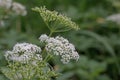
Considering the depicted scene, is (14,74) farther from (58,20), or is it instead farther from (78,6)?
(78,6)

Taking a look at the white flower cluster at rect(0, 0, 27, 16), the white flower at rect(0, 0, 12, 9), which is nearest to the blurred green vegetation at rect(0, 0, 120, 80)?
the white flower cluster at rect(0, 0, 27, 16)

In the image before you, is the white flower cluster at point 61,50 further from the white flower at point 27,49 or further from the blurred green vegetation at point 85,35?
the blurred green vegetation at point 85,35

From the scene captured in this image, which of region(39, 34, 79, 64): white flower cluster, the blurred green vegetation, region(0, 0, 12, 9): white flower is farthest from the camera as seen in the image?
the blurred green vegetation

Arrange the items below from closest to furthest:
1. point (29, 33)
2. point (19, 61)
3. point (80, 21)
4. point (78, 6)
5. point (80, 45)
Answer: point (19, 61) → point (80, 45) → point (29, 33) → point (80, 21) → point (78, 6)

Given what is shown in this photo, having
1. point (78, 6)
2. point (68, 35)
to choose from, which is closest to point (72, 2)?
point (78, 6)

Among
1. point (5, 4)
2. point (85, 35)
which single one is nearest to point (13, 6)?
point (5, 4)

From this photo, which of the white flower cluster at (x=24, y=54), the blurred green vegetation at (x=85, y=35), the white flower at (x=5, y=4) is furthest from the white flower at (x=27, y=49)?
the blurred green vegetation at (x=85, y=35)

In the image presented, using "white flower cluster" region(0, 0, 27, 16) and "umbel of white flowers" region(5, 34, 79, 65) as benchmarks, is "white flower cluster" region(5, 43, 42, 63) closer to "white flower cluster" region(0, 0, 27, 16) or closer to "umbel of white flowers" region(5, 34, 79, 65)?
"umbel of white flowers" region(5, 34, 79, 65)
